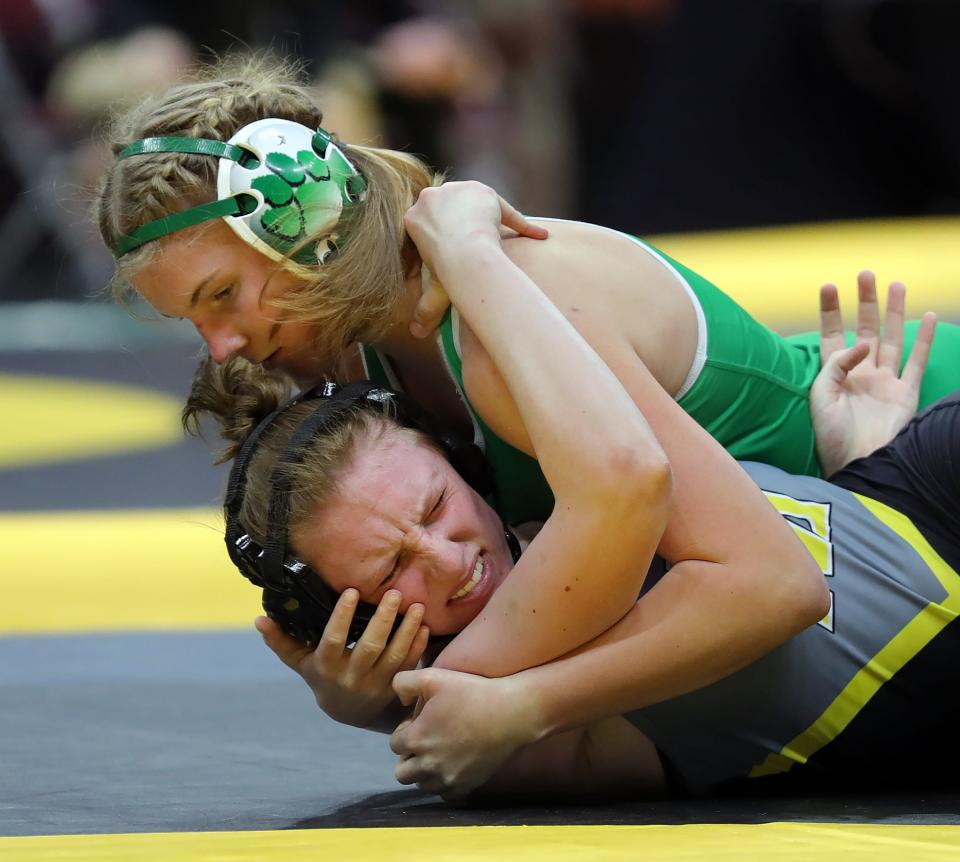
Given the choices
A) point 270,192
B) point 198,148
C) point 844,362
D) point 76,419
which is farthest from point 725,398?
point 76,419

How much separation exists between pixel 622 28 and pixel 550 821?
7279 mm

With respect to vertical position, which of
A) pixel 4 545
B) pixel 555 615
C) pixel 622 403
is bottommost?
pixel 4 545

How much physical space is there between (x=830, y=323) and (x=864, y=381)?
15 cm

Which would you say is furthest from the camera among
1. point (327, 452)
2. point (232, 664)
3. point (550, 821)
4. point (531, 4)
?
point (531, 4)

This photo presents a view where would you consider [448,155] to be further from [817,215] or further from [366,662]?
[366,662]

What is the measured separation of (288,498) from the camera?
221 cm

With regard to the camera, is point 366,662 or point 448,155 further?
point 448,155

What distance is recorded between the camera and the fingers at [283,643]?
2.36 m

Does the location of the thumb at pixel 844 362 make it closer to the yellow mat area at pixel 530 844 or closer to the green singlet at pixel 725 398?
the green singlet at pixel 725 398

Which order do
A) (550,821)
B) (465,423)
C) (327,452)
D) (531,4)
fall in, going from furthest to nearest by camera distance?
(531,4) → (465,423) → (327,452) → (550,821)

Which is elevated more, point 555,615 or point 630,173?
point 555,615

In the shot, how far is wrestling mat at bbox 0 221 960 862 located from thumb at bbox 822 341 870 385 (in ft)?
2.23

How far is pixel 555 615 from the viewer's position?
6.80 feet

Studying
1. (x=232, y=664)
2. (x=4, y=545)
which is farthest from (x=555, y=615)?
(x=4, y=545)
